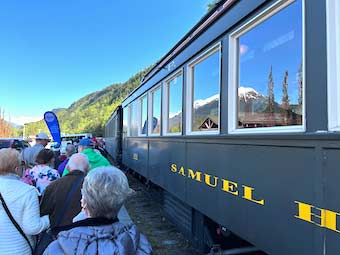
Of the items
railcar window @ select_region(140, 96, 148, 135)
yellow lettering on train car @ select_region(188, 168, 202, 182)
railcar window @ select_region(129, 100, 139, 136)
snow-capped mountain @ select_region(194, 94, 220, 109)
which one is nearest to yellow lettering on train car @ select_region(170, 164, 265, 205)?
yellow lettering on train car @ select_region(188, 168, 202, 182)

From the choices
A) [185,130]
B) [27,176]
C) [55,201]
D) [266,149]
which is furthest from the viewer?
[185,130]

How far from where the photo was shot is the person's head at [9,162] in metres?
3.11

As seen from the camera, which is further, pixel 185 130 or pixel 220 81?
pixel 185 130

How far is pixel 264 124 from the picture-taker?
10.3ft

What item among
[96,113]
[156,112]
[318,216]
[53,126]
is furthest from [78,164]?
[96,113]

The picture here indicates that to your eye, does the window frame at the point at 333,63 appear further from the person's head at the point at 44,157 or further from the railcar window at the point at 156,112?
the railcar window at the point at 156,112

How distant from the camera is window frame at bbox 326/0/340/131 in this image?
2.26m

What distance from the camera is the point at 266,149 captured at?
290cm

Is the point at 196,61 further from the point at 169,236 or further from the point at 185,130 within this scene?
the point at 169,236

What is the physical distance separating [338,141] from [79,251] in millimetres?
1434

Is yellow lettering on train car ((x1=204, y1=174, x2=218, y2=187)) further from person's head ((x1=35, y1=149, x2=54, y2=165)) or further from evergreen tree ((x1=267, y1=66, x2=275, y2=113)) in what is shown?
person's head ((x1=35, y1=149, x2=54, y2=165))

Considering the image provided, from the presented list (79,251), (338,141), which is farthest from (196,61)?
(79,251)

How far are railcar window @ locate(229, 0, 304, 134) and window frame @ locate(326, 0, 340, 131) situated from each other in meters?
0.33

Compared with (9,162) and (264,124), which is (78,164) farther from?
(264,124)
